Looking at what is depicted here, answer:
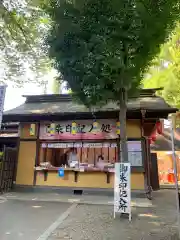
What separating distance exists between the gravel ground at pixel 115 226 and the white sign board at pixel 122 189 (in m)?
0.29

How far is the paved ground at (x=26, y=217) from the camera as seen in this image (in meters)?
4.44

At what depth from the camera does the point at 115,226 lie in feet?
16.2

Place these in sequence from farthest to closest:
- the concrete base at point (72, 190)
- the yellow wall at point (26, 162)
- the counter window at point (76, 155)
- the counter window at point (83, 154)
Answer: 1. the counter window at point (76, 155)
2. the yellow wall at point (26, 162)
3. the counter window at point (83, 154)
4. the concrete base at point (72, 190)

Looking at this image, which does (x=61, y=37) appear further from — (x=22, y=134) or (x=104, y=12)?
(x=22, y=134)

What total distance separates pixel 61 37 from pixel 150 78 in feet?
31.6

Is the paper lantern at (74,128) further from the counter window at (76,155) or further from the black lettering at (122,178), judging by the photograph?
the black lettering at (122,178)

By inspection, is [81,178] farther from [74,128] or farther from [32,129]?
[32,129]

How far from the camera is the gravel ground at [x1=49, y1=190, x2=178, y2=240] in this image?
4.29 m

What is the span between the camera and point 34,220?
17.5 ft

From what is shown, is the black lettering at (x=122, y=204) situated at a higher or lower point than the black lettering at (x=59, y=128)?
lower

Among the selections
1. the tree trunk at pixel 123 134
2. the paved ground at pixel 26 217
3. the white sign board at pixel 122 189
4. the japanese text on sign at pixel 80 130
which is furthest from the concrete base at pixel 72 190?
the tree trunk at pixel 123 134

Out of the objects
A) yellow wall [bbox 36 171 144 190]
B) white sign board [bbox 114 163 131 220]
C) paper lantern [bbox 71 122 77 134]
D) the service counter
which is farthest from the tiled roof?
white sign board [bbox 114 163 131 220]

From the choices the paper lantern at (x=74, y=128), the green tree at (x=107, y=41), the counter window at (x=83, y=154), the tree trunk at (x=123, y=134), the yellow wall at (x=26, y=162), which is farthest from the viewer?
the yellow wall at (x=26, y=162)

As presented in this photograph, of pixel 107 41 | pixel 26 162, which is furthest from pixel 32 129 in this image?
pixel 107 41
